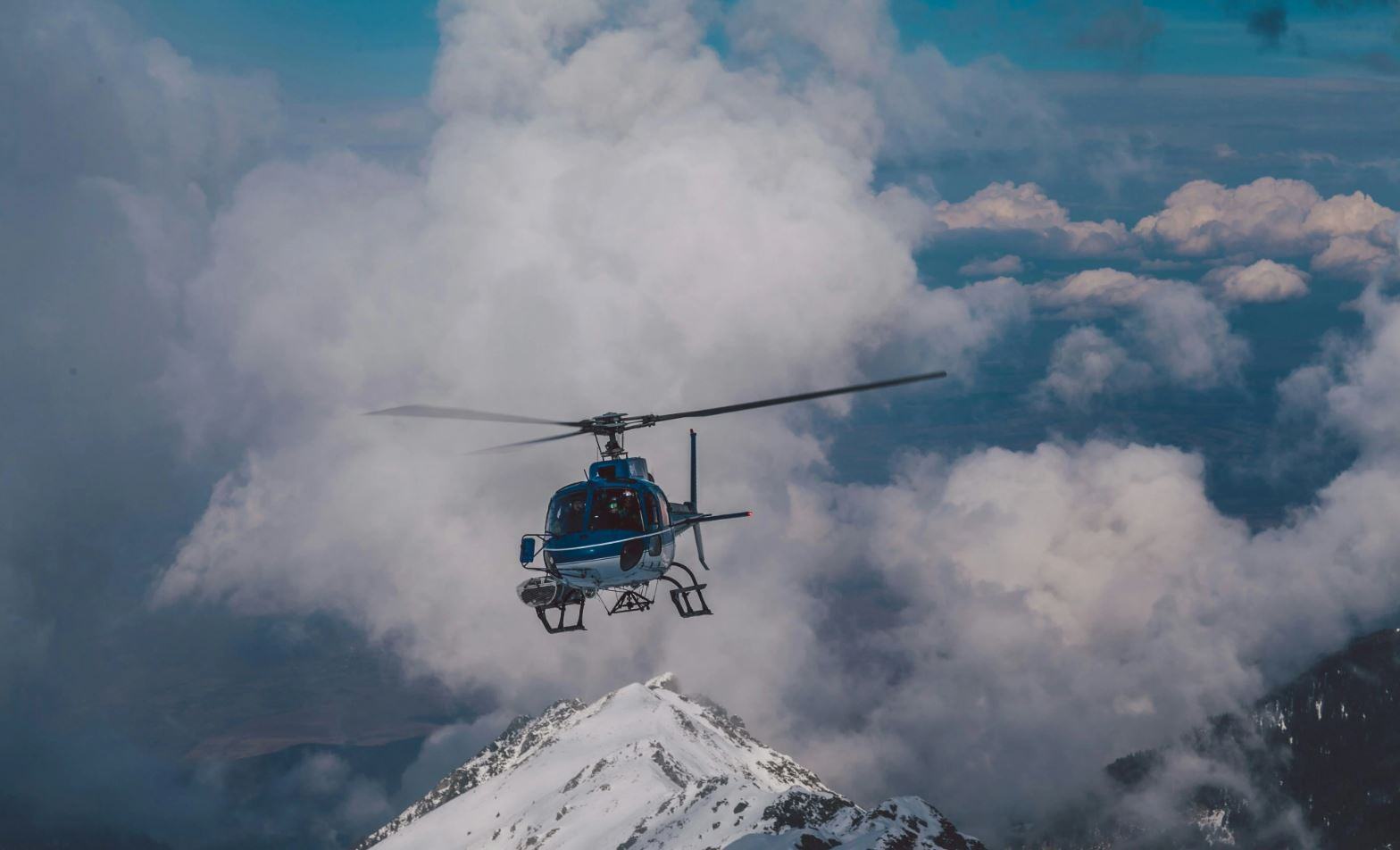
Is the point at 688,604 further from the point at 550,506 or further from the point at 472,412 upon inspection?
the point at 472,412

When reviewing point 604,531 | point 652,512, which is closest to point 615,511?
point 604,531

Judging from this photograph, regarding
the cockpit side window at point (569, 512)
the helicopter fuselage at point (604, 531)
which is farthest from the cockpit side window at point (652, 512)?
the cockpit side window at point (569, 512)

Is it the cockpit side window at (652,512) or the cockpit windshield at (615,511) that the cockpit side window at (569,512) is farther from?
the cockpit side window at (652,512)

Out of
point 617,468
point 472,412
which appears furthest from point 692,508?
point 472,412

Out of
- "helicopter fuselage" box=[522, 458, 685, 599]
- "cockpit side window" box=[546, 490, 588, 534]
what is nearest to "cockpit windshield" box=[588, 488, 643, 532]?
"helicopter fuselage" box=[522, 458, 685, 599]

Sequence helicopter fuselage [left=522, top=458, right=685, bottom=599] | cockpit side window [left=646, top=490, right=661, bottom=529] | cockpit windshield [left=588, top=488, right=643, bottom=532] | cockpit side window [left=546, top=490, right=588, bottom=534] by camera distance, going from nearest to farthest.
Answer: helicopter fuselage [left=522, top=458, right=685, bottom=599] < cockpit windshield [left=588, top=488, right=643, bottom=532] < cockpit side window [left=546, top=490, right=588, bottom=534] < cockpit side window [left=646, top=490, right=661, bottom=529]

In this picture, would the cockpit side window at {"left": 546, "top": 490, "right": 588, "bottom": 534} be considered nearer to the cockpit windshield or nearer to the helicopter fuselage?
the helicopter fuselage
